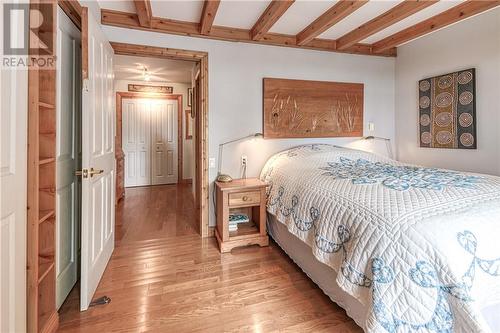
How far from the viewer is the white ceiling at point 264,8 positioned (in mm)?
2316

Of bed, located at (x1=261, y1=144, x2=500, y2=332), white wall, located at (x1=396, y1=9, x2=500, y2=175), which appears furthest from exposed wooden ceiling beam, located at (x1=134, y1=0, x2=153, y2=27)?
white wall, located at (x1=396, y1=9, x2=500, y2=175)

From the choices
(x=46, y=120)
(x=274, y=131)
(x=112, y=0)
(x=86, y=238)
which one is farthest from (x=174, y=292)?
(x=112, y=0)

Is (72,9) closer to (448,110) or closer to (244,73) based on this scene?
(244,73)

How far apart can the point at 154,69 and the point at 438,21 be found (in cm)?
421

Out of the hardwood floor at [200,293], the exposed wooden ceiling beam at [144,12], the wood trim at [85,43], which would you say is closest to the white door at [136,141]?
the hardwood floor at [200,293]

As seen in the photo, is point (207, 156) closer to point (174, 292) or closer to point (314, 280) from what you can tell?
point (174, 292)

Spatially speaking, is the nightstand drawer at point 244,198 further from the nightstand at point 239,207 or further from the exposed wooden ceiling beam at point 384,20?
the exposed wooden ceiling beam at point 384,20

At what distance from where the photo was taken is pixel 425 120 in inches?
128

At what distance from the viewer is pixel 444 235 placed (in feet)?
3.55

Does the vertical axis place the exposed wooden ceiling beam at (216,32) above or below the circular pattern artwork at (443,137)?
above

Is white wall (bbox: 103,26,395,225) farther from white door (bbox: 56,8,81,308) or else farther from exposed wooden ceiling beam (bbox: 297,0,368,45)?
white door (bbox: 56,8,81,308)

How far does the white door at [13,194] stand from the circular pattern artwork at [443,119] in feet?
12.3

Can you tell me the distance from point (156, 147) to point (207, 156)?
3459 mm

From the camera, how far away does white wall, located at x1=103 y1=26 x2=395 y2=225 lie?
2.79 meters
